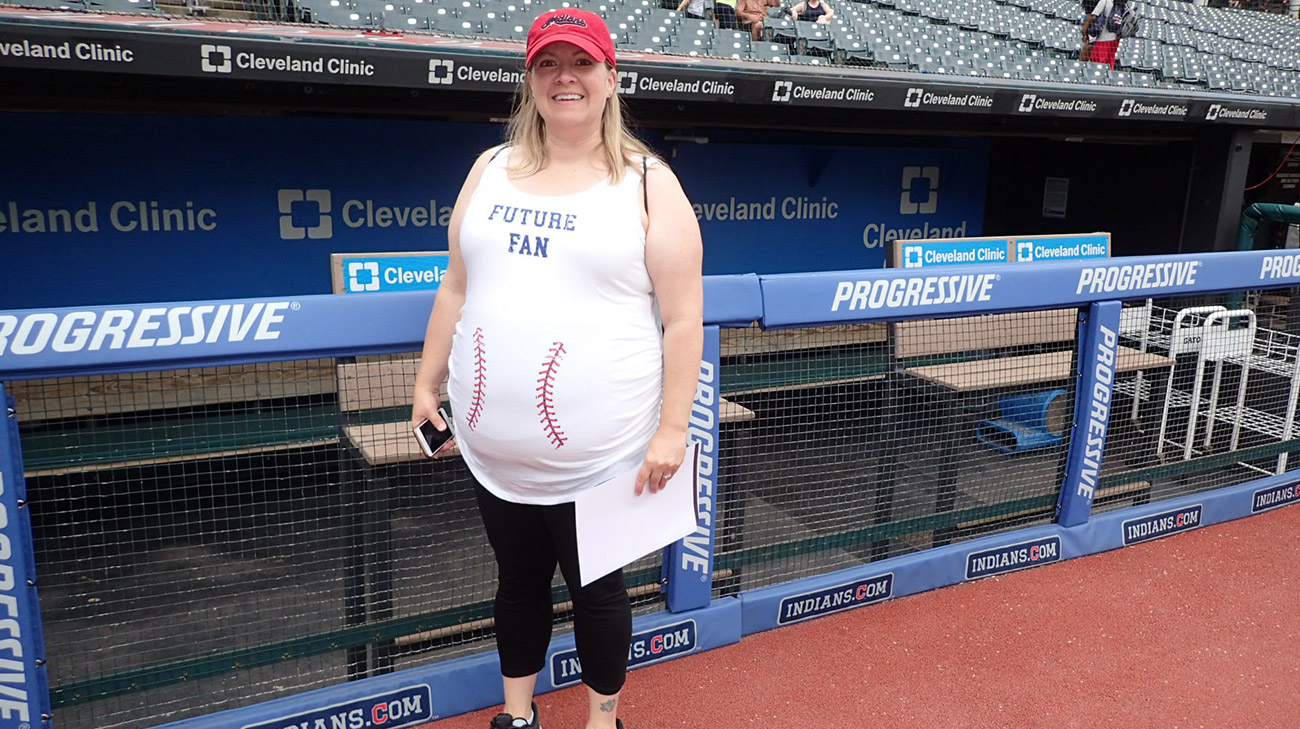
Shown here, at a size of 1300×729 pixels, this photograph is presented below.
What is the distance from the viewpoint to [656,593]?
2537 mm

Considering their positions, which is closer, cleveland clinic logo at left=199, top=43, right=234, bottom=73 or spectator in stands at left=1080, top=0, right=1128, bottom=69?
cleveland clinic logo at left=199, top=43, right=234, bottom=73

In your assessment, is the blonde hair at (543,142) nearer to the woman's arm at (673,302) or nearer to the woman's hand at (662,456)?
the woman's arm at (673,302)

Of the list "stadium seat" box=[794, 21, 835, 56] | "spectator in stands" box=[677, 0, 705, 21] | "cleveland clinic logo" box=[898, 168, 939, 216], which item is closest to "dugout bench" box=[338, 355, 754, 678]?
"spectator in stands" box=[677, 0, 705, 21]

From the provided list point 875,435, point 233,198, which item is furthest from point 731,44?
point 875,435

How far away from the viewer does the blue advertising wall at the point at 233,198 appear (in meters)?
4.79

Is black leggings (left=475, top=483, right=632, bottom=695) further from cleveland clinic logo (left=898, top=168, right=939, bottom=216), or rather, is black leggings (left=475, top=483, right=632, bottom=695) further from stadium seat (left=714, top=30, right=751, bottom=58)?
cleveland clinic logo (left=898, top=168, right=939, bottom=216)

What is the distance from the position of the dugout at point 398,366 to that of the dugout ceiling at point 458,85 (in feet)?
0.07

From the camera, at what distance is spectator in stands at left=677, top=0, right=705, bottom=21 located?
6.84m

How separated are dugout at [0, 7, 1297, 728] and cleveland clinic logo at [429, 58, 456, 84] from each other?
5 centimetres

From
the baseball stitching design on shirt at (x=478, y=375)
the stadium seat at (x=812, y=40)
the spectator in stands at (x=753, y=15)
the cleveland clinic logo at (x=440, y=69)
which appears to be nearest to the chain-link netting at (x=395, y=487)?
the baseball stitching design on shirt at (x=478, y=375)

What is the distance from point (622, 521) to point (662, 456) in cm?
17

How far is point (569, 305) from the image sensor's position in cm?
158

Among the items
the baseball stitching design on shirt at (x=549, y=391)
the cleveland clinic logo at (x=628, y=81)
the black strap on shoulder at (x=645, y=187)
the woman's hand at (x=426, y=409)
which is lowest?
the woman's hand at (x=426, y=409)

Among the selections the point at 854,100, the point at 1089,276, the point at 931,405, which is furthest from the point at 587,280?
the point at 854,100
